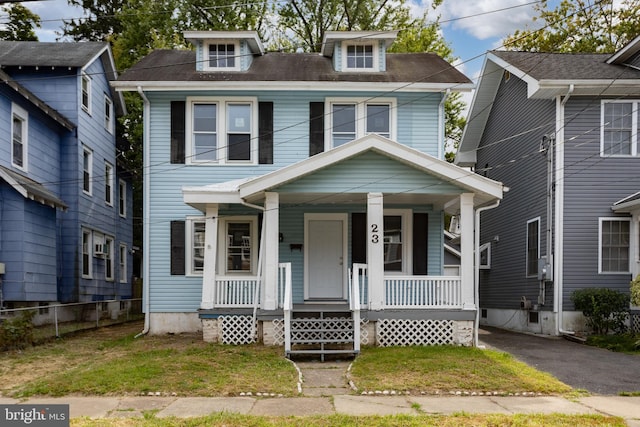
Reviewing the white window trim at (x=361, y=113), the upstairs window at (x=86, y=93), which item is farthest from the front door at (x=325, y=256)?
the upstairs window at (x=86, y=93)

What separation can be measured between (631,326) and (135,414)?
12.0 meters

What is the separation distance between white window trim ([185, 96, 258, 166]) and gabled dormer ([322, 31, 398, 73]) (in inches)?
108

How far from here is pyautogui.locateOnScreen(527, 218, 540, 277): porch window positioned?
16.1m

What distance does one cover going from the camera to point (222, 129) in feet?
48.9

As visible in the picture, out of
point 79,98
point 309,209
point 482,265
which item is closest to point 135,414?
point 309,209

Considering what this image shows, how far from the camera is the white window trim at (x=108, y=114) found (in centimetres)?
2132

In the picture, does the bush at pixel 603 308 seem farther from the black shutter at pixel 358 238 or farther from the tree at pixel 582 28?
the tree at pixel 582 28

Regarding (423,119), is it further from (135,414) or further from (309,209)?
(135,414)

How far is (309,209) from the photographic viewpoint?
47.6 feet

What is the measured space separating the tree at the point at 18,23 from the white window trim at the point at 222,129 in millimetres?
16606

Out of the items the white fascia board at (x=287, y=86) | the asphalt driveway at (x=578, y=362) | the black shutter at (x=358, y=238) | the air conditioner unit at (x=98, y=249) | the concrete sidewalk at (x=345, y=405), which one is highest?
the white fascia board at (x=287, y=86)

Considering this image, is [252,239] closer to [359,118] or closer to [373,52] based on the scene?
[359,118]

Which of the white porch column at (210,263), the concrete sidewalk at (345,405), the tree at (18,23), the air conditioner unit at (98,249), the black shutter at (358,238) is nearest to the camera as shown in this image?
the concrete sidewalk at (345,405)

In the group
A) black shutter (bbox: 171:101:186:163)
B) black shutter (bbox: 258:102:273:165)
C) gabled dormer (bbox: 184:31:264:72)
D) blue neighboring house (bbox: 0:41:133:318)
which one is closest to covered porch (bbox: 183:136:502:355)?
black shutter (bbox: 258:102:273:165)
